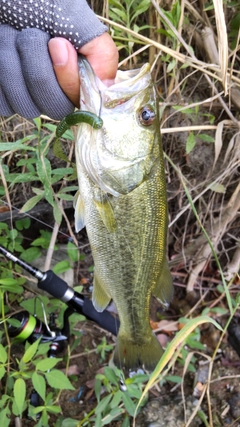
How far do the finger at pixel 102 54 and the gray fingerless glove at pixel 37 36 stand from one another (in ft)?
0.07

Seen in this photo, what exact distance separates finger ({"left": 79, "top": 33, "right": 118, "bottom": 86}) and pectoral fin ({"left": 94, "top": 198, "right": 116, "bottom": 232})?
46 centimetres

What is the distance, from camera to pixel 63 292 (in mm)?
2275

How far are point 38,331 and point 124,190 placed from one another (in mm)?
1140

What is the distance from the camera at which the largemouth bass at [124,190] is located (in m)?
1.48

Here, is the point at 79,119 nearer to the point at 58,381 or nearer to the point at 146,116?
the point at 146,116

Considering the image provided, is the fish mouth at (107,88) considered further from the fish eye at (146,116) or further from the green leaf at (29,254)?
the green leaf at (29,254)

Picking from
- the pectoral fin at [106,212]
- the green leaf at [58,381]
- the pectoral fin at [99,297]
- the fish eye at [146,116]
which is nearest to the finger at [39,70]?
the fish eye at [146,116]

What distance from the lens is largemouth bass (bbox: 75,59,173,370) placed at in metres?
1.48

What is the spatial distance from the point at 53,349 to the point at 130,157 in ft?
4.24

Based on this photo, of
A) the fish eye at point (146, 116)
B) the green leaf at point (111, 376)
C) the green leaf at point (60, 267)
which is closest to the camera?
the fish eye at point (146, 116)

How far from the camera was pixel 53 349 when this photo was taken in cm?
233

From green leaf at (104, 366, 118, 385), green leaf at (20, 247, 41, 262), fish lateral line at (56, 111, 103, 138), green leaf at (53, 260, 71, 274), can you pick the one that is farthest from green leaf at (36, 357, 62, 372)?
fish lateral line at (56, 111, 103, 138)

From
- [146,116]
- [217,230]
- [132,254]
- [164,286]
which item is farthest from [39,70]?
[217,230]

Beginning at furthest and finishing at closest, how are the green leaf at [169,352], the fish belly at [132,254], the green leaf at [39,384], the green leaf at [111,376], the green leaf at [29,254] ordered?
the green leaf at [29,254] → the green leaf at [111,376] → the green leaf at [39,384] → the fish belly at [132,254] → the green leaf at [169,352]
